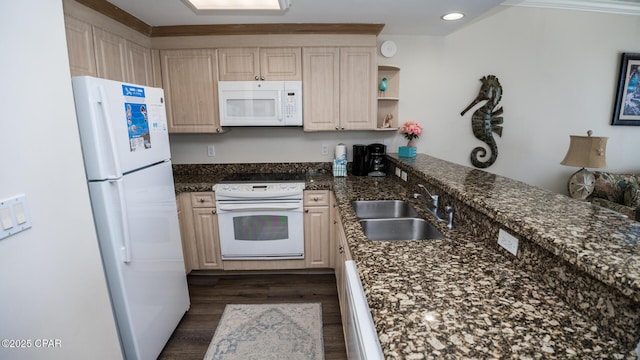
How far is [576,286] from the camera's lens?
32.2 inches

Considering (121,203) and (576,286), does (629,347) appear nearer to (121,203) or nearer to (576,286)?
(576,286)

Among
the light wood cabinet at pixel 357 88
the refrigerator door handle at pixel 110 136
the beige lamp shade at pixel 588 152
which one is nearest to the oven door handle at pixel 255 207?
the light wood cabinet at pixel 357 88

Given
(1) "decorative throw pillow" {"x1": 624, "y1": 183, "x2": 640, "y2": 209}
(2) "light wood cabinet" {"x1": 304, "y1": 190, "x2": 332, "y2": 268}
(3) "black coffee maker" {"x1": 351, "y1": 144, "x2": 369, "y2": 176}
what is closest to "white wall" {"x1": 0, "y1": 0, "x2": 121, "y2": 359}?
(2) "light wood cabinet" {"x1": 304, "y1": 190, "x2": 332, "y2": 268}

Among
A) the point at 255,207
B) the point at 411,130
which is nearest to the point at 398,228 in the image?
the point at 255,207

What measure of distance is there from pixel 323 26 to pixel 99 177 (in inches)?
82.3

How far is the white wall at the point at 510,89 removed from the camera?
2.93 meters

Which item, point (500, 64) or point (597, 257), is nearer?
point (597, 257)

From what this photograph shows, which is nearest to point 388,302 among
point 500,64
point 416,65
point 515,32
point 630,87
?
point 416,65

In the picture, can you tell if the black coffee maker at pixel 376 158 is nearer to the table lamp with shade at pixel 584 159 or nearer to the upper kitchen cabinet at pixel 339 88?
the upper kitchen cabinet at pixel 339 88

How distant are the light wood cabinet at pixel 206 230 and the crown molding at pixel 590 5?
352 centimetres

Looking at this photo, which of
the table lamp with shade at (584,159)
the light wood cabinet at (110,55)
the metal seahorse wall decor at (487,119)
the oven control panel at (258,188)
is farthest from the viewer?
the metal seahorse wall decor at (487,119)

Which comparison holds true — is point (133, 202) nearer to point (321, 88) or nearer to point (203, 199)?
point (203, 199)

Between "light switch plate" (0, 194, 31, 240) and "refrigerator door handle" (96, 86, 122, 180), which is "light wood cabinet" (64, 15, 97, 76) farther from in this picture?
"light switch plate" (0, 194, 31, 240)

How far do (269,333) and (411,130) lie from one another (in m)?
2.22
